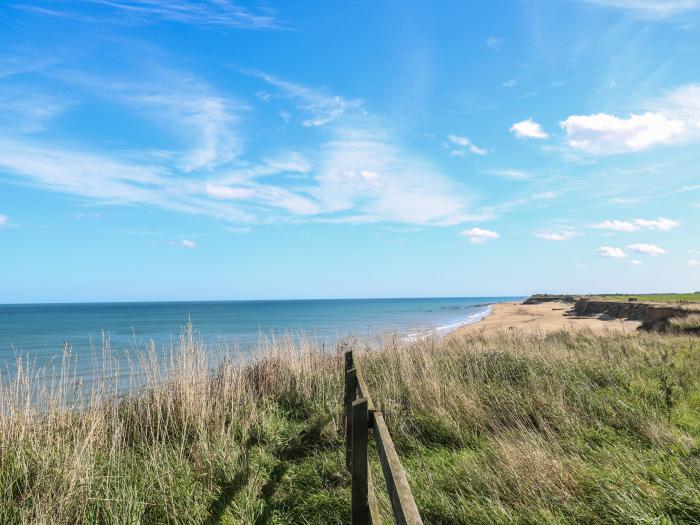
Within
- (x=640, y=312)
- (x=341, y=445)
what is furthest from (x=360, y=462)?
(x=640, y=312)

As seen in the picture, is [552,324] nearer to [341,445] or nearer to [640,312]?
[640,312]

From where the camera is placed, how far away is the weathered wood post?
3064 mm

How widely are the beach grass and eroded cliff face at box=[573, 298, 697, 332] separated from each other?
15.0 metres

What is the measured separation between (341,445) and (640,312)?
1321 inches

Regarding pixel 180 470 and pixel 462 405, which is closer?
pixel 180 470

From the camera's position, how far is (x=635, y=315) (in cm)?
3164

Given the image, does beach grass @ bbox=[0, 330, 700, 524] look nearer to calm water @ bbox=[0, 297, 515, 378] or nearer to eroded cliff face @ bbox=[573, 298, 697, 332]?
calm water @ bbox=[0, 297, 515, 378]

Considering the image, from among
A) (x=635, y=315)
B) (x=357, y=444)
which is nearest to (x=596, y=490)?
(x=357, y=444)

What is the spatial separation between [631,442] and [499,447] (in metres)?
1.65

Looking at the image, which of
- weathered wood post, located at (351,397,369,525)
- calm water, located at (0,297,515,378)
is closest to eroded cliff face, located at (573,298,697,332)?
calm water, located at (0,297,515,378)

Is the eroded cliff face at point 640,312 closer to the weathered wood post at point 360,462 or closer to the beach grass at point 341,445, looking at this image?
the beach grass at point 341,445

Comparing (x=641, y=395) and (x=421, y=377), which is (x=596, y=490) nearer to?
(x=641, y=395)

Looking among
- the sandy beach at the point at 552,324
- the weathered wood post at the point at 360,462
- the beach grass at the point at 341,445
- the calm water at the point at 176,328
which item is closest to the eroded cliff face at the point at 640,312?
the sandy beach at the point at 552,324

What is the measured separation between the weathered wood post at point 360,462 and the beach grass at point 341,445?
863 millimetres
